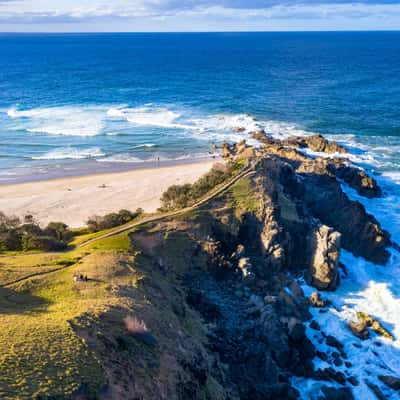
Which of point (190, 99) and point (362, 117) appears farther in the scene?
point (190, 99)

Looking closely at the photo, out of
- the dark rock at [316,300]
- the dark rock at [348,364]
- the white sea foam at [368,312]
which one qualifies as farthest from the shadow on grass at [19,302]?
the dark rock at [316,300]

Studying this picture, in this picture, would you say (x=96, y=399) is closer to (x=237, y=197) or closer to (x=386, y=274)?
(x=237, y=197)

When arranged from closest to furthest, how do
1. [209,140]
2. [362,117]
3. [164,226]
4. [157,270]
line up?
1. [157,270]
2. [164,226]
3. [209,140]
4. [362,117]

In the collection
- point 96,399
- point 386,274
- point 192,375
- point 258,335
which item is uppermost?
point 96,399

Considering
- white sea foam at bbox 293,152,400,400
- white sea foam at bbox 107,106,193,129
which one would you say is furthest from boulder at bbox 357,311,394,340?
white sea foam at bbox 107,106,193,129

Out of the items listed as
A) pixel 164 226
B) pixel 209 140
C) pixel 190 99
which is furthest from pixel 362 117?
pixel 164 226

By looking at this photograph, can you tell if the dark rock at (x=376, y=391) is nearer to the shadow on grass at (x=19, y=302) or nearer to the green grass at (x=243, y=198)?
the green grass at (x=243, y=198)

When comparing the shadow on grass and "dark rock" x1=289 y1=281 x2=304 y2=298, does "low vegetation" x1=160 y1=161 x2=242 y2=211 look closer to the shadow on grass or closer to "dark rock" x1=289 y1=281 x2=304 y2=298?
"dark rock" x1=289 y1=281 x2=304 y2=298

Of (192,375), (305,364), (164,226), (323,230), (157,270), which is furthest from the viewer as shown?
(323,230)
